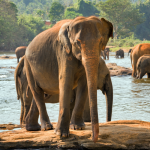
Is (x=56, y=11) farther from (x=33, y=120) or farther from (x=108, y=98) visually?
(x=33, y=120)

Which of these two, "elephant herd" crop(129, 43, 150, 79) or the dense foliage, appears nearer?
"elephant herd" crop(129, 43, 150, 79)

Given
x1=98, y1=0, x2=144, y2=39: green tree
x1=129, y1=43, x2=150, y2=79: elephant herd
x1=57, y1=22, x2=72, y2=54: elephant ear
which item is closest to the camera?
x1=57, y1=22, x2=72, y2=54: elephant ear

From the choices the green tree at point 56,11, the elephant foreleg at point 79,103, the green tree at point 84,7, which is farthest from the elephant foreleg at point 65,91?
the green tree at point 84,7

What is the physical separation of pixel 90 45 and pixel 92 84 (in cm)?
43

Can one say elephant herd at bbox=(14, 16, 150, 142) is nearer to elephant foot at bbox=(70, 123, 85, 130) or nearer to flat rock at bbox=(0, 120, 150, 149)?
elephant foot at bbox=(70, 123, 85, 130)

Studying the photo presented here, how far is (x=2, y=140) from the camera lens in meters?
3.93

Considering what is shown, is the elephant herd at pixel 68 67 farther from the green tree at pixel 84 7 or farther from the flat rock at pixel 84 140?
the green tree at pixel 84 7

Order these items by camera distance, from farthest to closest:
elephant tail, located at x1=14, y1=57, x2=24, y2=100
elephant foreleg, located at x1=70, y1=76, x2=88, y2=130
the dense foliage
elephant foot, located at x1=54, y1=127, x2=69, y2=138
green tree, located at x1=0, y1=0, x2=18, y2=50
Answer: the dense foliage, green tree, located at x1=0, y1=0, x2=18, y2=50, elephant tail, located at x1=14, y1=57, x2=24, y2=100, elephant foreleg, located at x1=70, y1=76, x2=88, y2=130, elephant foot, located at x1=54, y1=127, x2=69, y2=138

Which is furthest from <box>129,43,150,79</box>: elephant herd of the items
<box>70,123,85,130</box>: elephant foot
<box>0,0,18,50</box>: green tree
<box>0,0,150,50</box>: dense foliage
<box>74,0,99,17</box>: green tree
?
<box>74,0,99,17</box>: green tree

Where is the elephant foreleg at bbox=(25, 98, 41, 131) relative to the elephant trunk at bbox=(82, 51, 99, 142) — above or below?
below

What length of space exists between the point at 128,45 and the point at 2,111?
51.9 meters

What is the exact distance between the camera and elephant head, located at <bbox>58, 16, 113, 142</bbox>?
333cm

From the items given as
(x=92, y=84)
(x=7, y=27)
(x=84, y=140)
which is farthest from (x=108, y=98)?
(x=7, y=27)

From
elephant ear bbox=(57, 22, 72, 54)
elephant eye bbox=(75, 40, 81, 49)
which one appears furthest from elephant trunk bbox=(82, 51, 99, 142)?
elephant ear bbox=(57, 22, 72, 54)
